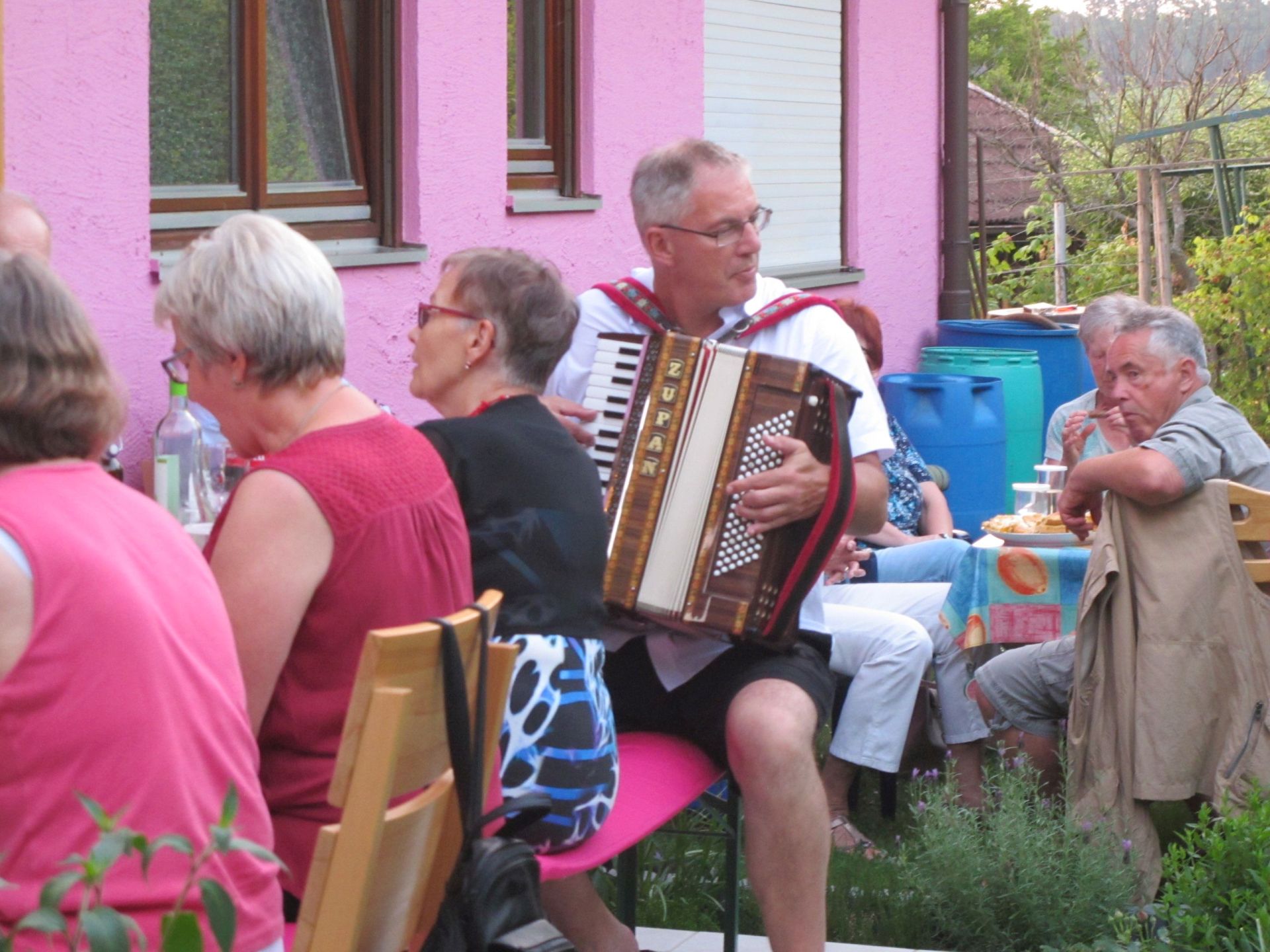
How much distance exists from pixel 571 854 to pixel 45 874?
1.14m

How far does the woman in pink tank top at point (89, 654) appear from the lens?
5.80 feet

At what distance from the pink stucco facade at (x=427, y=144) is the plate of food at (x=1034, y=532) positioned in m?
1.77

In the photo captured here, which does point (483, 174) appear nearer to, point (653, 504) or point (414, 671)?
point (653, 504)

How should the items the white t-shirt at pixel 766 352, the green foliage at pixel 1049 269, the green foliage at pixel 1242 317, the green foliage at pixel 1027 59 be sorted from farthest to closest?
1. the green foliage at pixel 1027 59
2. the green foliage at pixel 1049 269
3. the green foliage at pixel 1242 317
4. the white t-shirt at pixel 766 352

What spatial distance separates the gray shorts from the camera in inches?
186

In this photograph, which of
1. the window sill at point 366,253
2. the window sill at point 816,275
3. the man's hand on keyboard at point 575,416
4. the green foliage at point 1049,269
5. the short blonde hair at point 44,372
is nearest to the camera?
the short blonde hair at point 44,372

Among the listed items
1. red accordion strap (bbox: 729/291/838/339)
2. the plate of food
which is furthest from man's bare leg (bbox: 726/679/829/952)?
the plate of food

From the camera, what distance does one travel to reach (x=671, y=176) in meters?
3.61

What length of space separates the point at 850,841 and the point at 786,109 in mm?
4429

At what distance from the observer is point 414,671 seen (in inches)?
77.9

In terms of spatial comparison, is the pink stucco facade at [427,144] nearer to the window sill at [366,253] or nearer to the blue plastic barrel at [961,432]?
the window sill at [366,253]

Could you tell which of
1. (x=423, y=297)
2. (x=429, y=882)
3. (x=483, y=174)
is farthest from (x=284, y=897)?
(x=483, y=174)

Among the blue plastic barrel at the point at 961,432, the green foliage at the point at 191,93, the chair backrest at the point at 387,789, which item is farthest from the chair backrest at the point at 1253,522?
the blue plastic barrel at the point at 961,432

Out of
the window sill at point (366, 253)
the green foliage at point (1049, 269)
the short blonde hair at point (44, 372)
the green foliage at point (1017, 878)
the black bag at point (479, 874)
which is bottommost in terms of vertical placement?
the green foliage at point (1017, 878)
